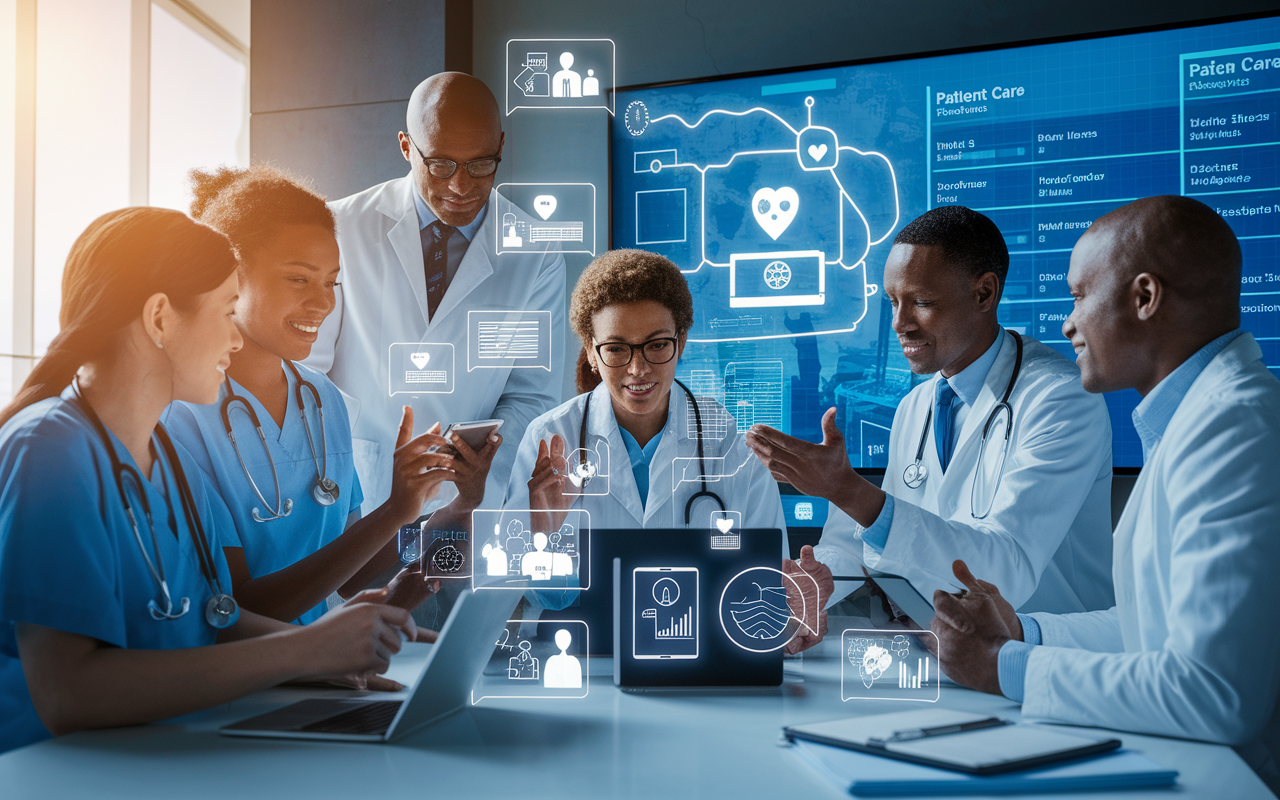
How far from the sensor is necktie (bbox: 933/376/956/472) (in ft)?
6.77

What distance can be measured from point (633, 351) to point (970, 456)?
0.85 meters

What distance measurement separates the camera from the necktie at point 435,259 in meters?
2.03

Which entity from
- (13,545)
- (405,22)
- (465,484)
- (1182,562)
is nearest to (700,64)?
(405,22)

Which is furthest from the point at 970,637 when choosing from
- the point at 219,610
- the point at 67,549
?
the point at 67,549

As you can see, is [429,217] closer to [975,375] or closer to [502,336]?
[502,336]

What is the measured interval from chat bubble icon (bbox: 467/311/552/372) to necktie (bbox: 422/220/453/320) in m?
0.12

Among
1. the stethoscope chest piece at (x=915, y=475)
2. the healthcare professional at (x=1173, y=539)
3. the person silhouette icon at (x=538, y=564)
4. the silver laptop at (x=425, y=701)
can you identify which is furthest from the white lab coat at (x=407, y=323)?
the healthcare professional at (x=1173, y=539)

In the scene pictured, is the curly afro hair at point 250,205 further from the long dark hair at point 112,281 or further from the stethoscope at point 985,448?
the stethoscope at point 985,448

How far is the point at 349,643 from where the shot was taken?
3.89 feet

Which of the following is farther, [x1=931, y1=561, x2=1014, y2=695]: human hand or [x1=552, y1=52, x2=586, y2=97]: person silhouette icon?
[x1=552, y1=52, x2=586, y2=97]: person silhouette icon

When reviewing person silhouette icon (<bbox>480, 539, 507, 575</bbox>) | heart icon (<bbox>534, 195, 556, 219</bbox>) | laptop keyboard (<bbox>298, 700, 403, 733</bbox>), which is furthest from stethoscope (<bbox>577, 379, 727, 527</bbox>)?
laptop keyboard (<bbox>298, 700, 403, 733</bbox>)

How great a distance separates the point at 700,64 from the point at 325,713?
212 centimetres

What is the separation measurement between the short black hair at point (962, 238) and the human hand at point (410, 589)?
147cm

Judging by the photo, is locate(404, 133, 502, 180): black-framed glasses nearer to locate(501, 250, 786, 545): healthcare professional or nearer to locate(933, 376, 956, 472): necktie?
locate(501, 250, 786, 545): healthcare professional
